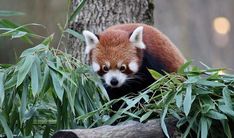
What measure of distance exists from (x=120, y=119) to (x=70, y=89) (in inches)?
12.9

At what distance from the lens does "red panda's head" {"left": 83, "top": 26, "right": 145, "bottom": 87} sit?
3748mm

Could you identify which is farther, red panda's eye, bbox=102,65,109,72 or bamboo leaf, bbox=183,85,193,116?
red panda's eye, bbox=102,65,109,72

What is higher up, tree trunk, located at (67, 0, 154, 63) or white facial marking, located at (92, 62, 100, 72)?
tree trunk, located at (67, 0, 154, 63)

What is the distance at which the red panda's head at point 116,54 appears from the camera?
3748 millimetres

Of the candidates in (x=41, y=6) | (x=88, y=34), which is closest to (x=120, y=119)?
Answer: (x=88, y=34)

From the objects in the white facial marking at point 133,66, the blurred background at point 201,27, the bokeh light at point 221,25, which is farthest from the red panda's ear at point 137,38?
the bokeh light at point 221,25

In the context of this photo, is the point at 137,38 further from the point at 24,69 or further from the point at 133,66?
the point at 24,69

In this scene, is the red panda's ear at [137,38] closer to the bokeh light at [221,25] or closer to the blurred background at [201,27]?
the blurred background at [201,27]

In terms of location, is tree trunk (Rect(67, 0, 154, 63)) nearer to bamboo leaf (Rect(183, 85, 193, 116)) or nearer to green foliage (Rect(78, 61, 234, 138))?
green foliage (Rect(78, 61, 234, 138))

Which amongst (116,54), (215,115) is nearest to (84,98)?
(116,54)

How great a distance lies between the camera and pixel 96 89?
3.81 m

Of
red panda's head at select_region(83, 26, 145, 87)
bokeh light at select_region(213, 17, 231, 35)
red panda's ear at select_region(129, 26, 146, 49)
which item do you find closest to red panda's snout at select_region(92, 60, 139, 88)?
red panda's head at select_region(83, 26, 145, 87)

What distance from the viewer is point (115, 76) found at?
3727 mm

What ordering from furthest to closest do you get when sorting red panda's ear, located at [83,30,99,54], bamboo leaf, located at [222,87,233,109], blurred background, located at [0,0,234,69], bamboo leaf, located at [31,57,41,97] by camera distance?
blurred background, located at [0,0,234,69], red panda's ear, located at [83,30,99,54], bamboo leaf, located at [31,57,41,97], bamboo leaf, located at [222,87,233,109]
